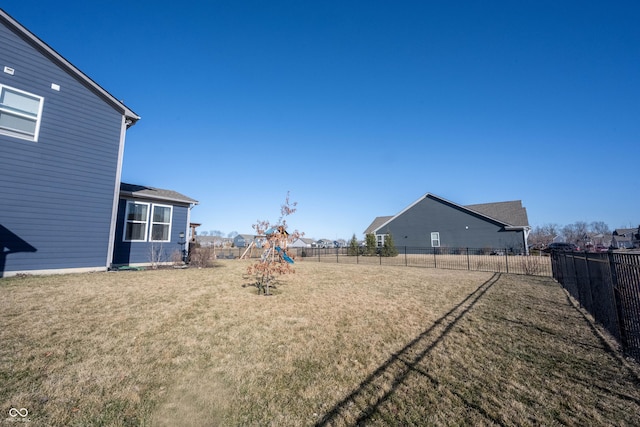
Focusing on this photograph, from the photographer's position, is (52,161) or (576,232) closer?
(52,161)

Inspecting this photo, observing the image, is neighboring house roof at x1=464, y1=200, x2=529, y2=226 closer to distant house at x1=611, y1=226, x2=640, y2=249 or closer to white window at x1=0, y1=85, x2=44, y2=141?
white window at x1=0, y1=85, x2=44, y2=141

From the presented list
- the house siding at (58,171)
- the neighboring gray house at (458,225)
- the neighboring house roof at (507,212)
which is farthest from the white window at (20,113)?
the neighboring house roof at (507,212)

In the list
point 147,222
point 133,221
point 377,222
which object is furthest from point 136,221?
point 377,222

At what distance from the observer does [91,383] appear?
2908mm

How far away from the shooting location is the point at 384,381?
122 inches

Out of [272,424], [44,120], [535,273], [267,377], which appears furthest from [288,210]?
[535,273]

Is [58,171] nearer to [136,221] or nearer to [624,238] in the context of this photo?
[136,221]

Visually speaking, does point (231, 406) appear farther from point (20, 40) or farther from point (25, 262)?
point (20, 40)

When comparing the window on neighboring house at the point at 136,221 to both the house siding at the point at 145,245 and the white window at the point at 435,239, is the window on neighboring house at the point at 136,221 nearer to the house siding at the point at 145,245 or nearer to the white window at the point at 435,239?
the house siding at the point at 145,245

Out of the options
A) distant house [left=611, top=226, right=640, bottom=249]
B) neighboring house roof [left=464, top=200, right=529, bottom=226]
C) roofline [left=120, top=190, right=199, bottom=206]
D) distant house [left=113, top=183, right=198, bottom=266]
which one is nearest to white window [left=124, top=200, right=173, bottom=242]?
distant house [left=113, top=183, right=198, bottom=266]

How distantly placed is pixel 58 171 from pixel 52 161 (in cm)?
35

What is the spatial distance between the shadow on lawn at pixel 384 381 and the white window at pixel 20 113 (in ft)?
39.6

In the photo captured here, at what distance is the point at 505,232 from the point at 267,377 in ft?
97.1

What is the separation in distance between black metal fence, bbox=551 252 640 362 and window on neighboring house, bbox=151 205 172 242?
15.1 meters
